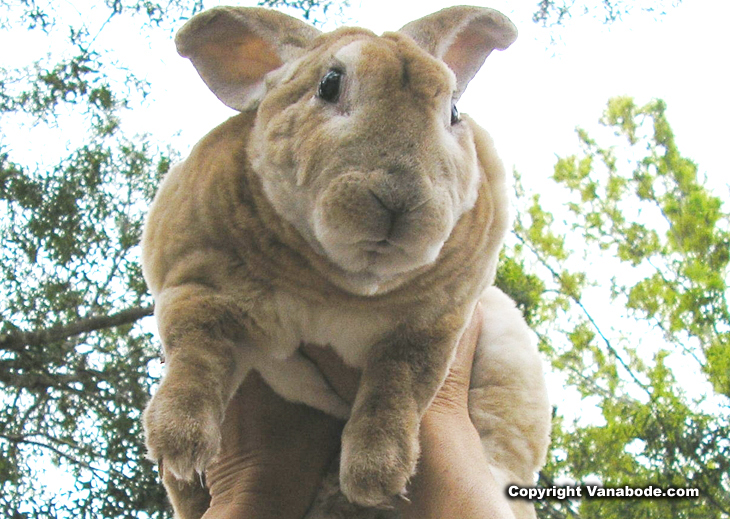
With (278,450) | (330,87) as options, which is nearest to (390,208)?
(330,87)

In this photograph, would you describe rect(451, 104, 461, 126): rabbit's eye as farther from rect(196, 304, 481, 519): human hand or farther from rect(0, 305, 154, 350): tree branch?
rect(0, 305, 154, 350): tree branch

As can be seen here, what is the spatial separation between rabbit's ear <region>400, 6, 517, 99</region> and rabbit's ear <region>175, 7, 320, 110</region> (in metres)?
0.36

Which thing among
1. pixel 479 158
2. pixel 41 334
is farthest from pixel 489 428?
pixel 41 334

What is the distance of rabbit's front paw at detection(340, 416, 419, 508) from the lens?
201 centimetres

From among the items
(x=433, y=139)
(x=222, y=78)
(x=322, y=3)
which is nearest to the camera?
(x=433, y=139)

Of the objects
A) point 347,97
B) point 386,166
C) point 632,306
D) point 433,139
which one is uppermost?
point 632,306

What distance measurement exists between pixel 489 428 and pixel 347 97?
1341 millimetres

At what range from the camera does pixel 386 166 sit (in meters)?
1.88

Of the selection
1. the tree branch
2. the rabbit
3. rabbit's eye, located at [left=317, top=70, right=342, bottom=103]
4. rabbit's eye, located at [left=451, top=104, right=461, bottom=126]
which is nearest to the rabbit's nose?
the rabbit

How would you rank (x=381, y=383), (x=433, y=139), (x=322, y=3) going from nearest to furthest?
(x=433, y=139) → (x=381, y=383) → (x=322, y=3)

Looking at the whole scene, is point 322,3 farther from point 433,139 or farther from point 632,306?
point 632,306

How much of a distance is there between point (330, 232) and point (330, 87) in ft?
1.42

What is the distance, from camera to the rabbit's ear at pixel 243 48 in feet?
7.99

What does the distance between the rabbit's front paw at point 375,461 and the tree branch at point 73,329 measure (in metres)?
3.60
